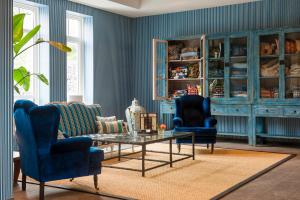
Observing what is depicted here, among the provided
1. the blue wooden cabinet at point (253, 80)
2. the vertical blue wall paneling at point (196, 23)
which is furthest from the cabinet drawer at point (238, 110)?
the vertical blue wall paneling at point (196, 23)

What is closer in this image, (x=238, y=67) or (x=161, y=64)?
(x=238, y=67)

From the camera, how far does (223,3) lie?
8164mm

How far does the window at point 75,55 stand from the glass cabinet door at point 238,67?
3060 mm

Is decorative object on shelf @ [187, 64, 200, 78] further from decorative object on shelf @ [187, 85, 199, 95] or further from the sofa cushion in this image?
the sofa cushion

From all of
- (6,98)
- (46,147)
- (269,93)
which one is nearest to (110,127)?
(46,147)

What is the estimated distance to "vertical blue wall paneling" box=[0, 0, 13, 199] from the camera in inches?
148

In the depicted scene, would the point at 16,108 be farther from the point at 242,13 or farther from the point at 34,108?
the point at 242,13

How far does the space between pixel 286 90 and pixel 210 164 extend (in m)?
2.52

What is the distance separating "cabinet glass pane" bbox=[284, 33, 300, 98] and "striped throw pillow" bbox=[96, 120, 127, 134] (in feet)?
10.2

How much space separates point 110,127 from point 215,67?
9.40 ft

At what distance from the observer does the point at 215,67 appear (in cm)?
805

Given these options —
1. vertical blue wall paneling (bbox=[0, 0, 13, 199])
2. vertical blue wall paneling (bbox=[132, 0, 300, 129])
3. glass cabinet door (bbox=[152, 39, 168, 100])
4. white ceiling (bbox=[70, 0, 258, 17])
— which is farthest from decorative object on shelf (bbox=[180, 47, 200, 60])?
vertical blue wall paneling (bbox=[0, 0, 13, 199])

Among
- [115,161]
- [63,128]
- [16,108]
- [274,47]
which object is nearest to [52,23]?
[63,128]

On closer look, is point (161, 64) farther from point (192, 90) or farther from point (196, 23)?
point (196, 23)
